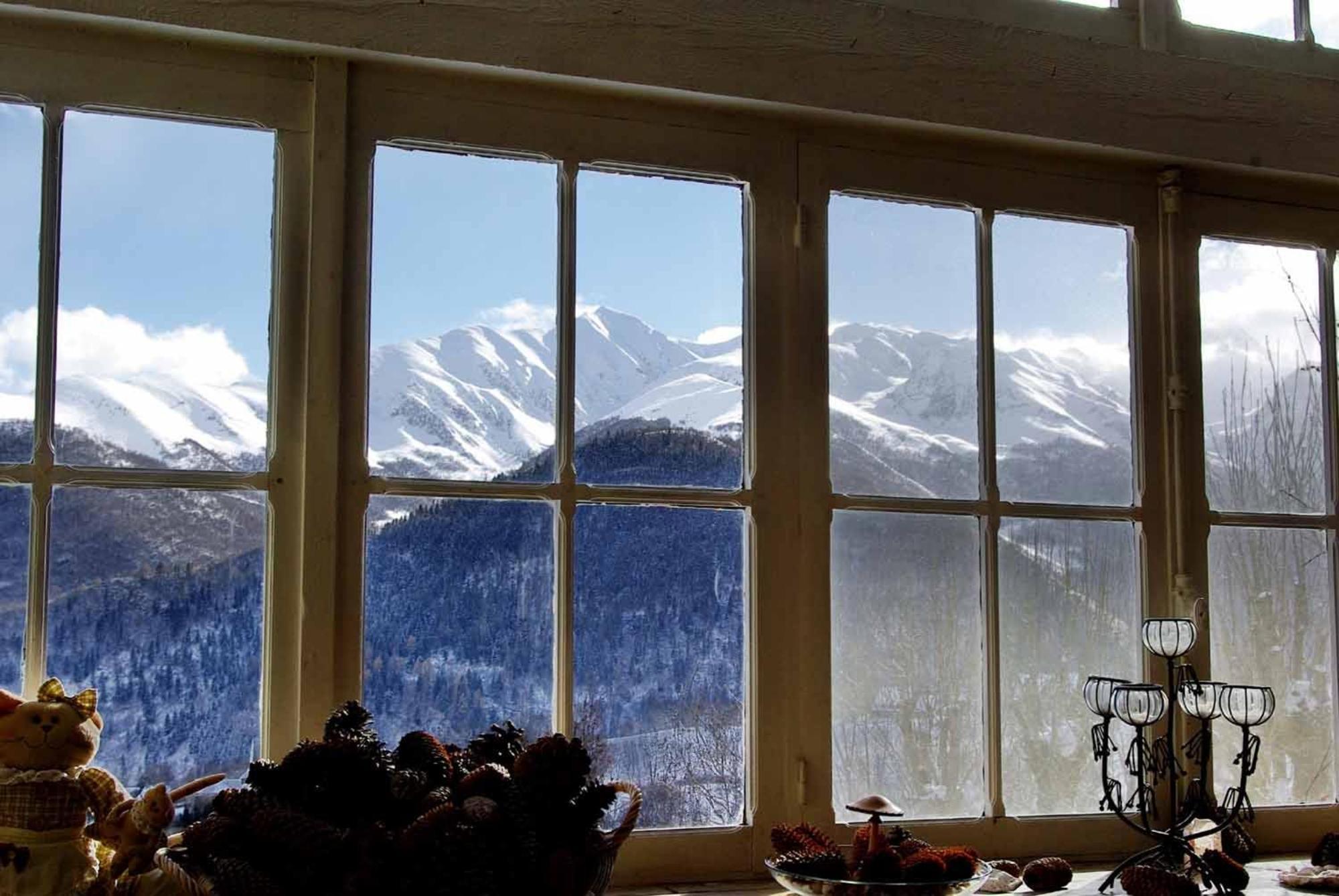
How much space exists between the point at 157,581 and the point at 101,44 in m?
0.62

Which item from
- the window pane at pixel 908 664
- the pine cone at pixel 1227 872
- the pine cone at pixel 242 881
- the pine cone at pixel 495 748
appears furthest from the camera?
the window pane at pixel 908 664

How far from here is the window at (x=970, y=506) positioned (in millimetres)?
1880

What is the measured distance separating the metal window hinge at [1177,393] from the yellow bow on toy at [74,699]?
4.84 ft

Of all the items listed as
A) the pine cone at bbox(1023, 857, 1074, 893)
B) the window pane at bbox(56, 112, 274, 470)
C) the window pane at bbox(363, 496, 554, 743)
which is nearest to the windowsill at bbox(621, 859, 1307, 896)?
the pine cone at bbox(1023, 857, 1074, 893)

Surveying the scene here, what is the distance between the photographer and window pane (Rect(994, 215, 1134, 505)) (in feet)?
6.50

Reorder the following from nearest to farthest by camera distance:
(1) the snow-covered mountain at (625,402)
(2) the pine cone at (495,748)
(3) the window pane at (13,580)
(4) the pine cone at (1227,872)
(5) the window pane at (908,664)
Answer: (2) the pine cone at (495,748), (3) the window pane at (13,580), (1) the snow-covered mountain at (625,402), (4) the pine cone at (1227,872), (5) the window pane at (908,664)

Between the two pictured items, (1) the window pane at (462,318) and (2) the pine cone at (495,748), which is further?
(1) the window pane at (462,318)

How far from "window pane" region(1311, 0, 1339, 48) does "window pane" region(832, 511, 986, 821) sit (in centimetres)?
99

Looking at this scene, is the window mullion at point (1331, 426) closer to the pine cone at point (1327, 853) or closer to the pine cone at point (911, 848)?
the pine cone at point (1327, 853)

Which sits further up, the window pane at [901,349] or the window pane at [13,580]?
the window pane at [901,349]

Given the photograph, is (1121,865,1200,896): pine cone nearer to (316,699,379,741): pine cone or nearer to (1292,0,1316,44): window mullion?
(316,699,379,741): pine cone

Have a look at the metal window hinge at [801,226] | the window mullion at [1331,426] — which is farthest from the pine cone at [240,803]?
the window mullion at [1331,426]

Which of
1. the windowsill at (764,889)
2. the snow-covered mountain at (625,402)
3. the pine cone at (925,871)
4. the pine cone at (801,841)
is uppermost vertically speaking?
the snow-covered mountain at (625,402)

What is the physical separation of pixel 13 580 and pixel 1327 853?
168 centimetres
